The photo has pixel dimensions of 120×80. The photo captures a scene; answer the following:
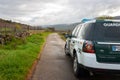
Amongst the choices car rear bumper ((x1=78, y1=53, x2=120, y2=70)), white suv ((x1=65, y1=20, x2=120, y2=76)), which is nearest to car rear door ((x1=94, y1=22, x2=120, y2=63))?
white suv ((x1=65, y1=20, x2=120, y2=76))

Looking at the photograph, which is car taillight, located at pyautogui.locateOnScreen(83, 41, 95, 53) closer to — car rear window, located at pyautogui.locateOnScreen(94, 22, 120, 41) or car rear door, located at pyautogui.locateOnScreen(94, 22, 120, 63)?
car rear door, located at pyautogui.locateOnScreen(94, 22, 120, 63)

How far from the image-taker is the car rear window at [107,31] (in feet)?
24.6

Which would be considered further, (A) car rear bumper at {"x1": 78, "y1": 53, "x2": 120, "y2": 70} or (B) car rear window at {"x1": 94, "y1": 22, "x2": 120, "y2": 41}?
(B) car rear window at {"x1": 94, "y1": 22, "x2": 120, "y2": 41}

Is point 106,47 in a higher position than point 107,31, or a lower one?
lower

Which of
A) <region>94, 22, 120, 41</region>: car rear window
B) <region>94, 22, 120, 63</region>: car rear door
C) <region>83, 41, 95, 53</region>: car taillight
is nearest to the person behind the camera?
<region>94, 22, 120, 63</region>: car rear door

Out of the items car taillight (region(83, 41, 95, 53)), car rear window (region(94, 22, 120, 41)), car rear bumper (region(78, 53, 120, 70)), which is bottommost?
car rear bumper (region(78, 53, 120, 70))

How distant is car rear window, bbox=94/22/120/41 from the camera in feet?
24.6

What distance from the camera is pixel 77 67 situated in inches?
335

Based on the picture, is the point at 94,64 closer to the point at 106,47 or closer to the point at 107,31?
the point at 106,47

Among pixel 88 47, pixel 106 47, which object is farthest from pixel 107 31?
pixel 88 47

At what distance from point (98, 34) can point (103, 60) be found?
78 cm

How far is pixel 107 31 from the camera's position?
7.61m

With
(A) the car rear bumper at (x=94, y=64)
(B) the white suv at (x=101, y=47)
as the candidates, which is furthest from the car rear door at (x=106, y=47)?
(A) the car rear bumper at (x=94, y=64)

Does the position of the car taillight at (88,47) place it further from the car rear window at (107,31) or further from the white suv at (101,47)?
the car rear window at (107,31)
